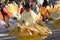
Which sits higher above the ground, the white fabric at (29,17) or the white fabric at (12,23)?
the white fabric at (29,17)

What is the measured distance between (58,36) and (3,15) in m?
3.67

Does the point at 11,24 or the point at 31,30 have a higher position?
the point at 31,30

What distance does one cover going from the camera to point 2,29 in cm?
1452

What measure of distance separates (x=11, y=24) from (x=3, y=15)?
2.00 ft

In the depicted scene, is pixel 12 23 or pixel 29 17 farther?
pixel 12 23

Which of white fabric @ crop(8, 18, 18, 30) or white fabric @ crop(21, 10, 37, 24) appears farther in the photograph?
white fabric @ crop(8, 18, 18, 30)

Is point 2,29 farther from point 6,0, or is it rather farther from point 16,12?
point 6,0

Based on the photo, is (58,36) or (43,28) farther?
(58,36)

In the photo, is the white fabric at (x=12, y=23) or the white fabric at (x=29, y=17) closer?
the white fabric at (x=29, y=17)

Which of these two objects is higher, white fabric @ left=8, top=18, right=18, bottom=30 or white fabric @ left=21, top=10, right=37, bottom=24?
white fabric @ left=21, top=10, right=37, bottom=24

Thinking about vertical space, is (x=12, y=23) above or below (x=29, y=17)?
below

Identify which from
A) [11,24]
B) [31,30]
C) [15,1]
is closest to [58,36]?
[11,24]

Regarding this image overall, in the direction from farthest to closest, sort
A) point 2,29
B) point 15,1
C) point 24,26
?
point 15,1 < point 2,29 < point 24,26

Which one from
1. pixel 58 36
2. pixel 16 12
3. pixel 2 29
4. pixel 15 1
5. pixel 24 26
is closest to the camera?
pixel 24 26
